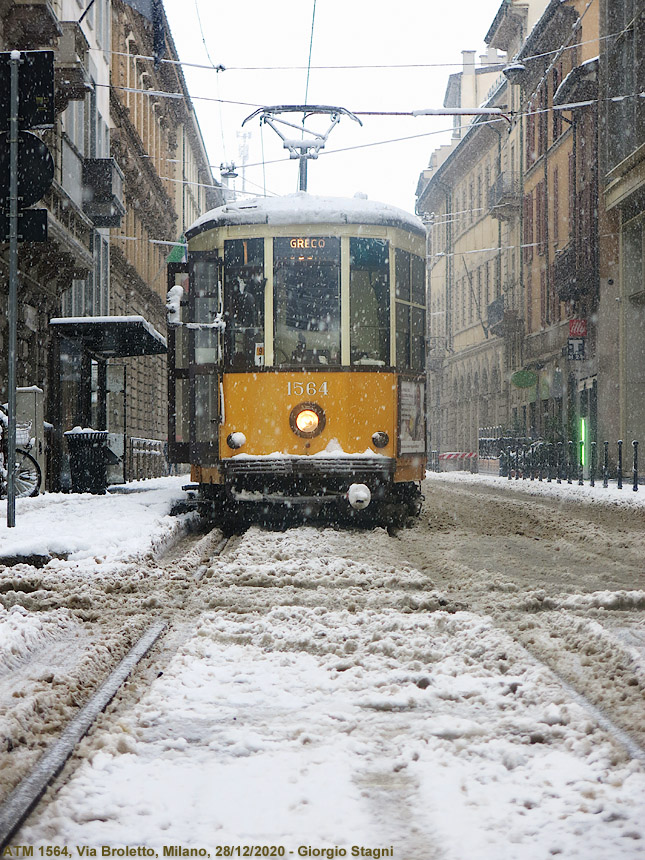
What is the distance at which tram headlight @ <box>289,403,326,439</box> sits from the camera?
11.1 metres

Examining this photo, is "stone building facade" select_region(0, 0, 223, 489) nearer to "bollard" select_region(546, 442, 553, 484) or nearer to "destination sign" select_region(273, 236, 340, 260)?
"destination sign" select_region(273, 236, 340, 260)

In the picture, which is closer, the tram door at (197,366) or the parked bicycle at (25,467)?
the tram door at (197,366)

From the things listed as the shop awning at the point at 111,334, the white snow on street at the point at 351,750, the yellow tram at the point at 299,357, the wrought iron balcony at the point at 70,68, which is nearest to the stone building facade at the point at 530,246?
the wrought iron balcony at the point at 70,68

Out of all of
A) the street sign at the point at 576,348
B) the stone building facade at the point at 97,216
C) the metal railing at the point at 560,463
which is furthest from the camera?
the street sign at the point at 576,348

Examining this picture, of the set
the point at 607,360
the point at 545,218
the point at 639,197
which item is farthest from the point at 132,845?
the point at 545,218

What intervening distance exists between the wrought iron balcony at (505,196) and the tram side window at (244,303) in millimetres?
32617

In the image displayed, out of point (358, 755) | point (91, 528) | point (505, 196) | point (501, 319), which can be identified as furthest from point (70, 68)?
point (501, 319)

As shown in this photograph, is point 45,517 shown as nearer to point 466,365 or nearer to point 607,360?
point 607,360

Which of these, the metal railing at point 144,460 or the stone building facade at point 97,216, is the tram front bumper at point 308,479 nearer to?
the stone building facade at point 97,216

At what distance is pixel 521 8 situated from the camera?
1698 inches

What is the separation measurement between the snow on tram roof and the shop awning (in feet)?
17.1

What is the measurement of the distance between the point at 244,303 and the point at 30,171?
8.33 feet

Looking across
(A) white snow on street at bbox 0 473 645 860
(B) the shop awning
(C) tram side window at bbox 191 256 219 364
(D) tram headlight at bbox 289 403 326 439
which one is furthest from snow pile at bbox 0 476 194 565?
(B) the shop awning

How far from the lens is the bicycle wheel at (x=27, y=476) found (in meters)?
15.1
